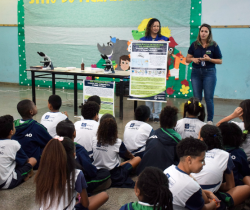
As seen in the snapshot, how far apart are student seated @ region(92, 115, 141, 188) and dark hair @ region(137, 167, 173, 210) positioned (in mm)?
1049

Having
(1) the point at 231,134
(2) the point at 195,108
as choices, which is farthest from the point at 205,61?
(1) the point at 231,134

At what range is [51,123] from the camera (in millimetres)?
3061

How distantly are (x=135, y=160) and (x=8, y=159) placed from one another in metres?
1.09

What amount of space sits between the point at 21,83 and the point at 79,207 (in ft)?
23.2

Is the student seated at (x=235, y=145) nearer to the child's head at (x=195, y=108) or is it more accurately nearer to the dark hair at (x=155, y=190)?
the child's head at (x=195, y=108)

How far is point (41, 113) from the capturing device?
5.02 meters

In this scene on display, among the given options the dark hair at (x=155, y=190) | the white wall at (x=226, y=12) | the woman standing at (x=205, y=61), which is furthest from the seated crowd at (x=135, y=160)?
the white wall at (x=226, y=12)

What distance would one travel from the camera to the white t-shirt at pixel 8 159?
227 centimetres

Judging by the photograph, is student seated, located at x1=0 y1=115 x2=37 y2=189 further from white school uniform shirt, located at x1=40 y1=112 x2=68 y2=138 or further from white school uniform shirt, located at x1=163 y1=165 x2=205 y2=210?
white school uniform shirt, located at x1=163 y1=165 x2=205 y2=210

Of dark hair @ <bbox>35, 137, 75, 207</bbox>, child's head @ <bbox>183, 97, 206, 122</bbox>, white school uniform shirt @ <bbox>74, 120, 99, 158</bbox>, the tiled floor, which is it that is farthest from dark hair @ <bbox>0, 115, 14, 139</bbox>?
child's head @ <bbox>183, 97, 206, 122</bbox>

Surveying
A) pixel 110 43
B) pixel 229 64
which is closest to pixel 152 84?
pixel 229 64

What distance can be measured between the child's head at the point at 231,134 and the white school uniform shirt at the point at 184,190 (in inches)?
27.5

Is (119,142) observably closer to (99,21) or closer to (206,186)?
(206,186)

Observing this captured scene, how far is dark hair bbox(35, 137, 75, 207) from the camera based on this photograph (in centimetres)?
151
